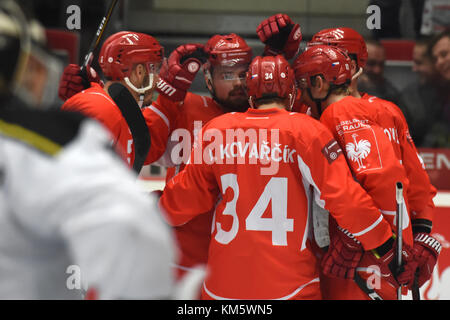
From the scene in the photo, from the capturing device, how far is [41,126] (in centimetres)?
75

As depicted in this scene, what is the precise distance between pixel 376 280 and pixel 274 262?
1.44 ft

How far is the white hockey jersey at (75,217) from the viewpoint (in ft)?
2.18

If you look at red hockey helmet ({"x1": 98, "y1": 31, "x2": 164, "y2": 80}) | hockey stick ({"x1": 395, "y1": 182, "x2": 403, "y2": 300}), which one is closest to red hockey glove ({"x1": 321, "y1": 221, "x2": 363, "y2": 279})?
hockey stick ({"x1": 395, "y1": 182, "x2": 403, "y2": 300})

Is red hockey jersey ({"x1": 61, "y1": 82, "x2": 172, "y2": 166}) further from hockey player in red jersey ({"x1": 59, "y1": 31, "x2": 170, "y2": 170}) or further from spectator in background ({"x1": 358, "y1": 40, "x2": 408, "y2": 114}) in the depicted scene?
spectator in background ({"x1": 358, "y1": 40, "x2": 408, "y2": 114})

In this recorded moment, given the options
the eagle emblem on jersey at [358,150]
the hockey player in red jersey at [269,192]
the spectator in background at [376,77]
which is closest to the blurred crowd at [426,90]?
the spectator in background at [376,77]

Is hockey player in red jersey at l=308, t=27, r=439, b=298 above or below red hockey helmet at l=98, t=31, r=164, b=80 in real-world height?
below

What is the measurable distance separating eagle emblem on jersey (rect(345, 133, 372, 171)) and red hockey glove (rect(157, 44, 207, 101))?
2.54ft

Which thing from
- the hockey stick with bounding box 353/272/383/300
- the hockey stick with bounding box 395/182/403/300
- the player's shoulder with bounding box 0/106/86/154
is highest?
the player's shoulder with bounding box 0/106/86/154

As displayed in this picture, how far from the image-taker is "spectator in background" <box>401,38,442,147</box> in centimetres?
371

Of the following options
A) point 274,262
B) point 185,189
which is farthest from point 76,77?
point 274,262

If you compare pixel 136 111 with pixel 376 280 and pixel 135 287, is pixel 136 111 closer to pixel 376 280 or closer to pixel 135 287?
pixel 376 280

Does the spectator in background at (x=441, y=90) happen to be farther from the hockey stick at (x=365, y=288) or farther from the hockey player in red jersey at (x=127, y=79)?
the hockey player in red jersey at (x=127, y=79)

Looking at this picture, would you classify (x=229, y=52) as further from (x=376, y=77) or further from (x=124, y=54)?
(x=376, y=77)

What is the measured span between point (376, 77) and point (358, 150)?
1.57 meters
